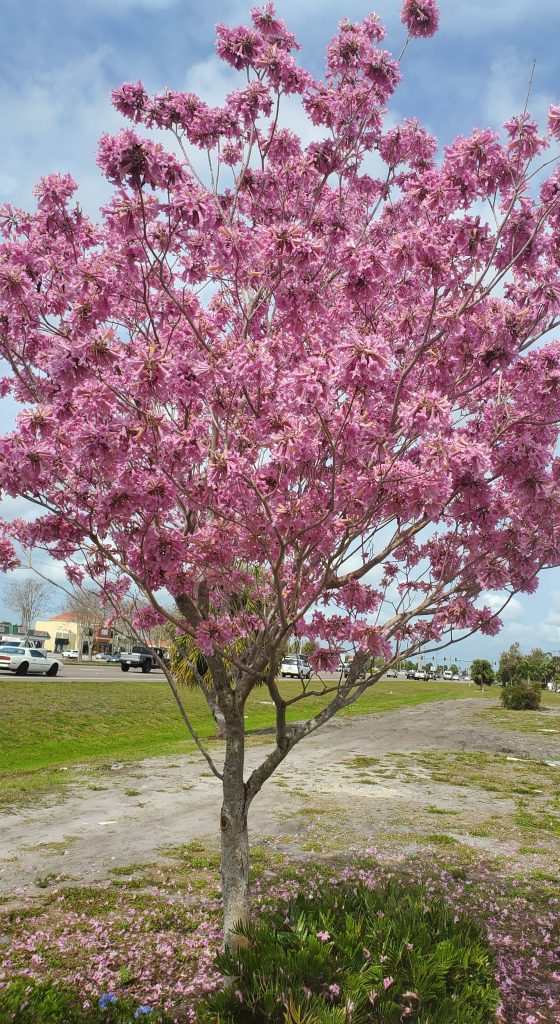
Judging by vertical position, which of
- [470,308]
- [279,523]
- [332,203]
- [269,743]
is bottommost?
[269,743]

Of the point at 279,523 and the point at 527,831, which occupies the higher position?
the point at 279,523

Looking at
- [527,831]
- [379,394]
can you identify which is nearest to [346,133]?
[379,394]

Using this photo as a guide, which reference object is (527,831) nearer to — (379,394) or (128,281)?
(379,394)

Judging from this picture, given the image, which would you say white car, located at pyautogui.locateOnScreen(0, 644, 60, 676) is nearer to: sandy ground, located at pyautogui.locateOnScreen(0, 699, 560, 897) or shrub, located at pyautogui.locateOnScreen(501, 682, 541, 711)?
sandy ground, located at pyautogui.locateOnScreen(0, 699, 560, 897)

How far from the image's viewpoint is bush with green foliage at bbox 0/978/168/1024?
488cm

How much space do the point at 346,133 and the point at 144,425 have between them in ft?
12.7

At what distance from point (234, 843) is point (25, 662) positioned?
39520 millimetres

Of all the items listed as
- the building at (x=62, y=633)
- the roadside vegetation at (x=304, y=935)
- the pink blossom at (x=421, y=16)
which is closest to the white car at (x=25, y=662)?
A: the roadside vegetation at (x=304, y=935)

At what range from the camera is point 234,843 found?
564cm

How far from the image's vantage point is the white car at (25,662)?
41250 mm

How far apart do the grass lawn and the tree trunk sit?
26.7 feet

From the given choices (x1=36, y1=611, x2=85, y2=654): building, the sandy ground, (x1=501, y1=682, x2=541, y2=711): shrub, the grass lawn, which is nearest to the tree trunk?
the sandy ground

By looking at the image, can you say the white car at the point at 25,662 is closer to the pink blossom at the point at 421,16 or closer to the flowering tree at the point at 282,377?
the flowering tree at the point at 282,377

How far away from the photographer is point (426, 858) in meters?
9.49
